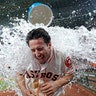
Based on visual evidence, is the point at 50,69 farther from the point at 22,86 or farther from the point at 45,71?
the point at 22,86

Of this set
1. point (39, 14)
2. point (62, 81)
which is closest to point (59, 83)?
Result: point (62, 81)

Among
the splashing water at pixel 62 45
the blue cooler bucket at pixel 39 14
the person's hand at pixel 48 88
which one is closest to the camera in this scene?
the person's hand at pixel 48 88

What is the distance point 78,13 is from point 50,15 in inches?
361

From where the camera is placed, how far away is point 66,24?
11.7 metres

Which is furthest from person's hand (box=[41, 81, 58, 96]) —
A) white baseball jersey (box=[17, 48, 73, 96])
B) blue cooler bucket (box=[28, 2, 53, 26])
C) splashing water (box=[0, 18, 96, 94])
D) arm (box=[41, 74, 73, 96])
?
blue cooler bucket (box=[28, 2, 53, 26])

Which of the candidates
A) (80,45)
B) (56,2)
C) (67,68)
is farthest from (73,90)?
(56,2)

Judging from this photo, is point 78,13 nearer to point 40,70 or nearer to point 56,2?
point 56,2

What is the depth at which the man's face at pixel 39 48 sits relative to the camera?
2.76 metres

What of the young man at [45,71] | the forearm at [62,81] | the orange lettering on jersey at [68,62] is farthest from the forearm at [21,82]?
the orange lettering on jersey at [68,62]

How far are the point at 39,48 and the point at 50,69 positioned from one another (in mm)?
328

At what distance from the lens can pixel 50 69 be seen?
2.98 metres

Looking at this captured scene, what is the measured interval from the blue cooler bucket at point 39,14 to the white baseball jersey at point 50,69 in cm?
111

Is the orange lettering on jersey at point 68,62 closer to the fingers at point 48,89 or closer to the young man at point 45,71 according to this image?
the young man at point 45,71

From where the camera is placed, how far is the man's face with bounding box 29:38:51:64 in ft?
9.04
